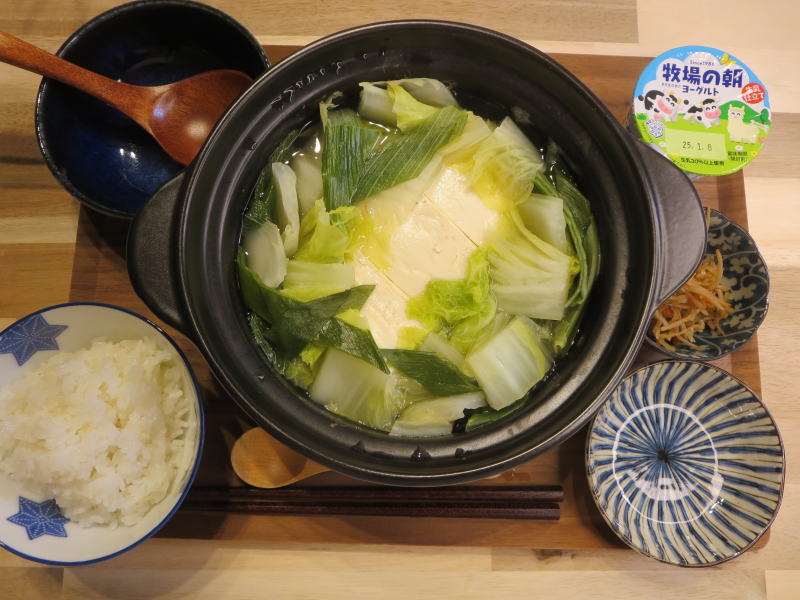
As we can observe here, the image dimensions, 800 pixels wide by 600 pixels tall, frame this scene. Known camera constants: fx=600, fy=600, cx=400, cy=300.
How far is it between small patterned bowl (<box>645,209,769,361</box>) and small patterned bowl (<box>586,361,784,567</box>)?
7 centimetres

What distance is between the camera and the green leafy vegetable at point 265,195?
1882mm

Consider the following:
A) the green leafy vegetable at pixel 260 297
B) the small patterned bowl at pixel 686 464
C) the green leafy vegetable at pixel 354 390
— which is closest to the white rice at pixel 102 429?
the green leafy vegetable at pixel 260 297

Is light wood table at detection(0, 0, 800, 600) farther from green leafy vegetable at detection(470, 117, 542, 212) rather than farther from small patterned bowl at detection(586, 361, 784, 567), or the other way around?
green leafy vegetable at detection(470, 117, 542, 212)

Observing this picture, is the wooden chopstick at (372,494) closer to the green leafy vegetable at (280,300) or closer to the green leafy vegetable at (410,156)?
the green leafy vegetable at (280,300)

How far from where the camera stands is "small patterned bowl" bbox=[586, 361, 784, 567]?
2.02 m

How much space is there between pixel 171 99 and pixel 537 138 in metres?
1.33

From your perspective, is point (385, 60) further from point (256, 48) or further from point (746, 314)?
point (746, 314)

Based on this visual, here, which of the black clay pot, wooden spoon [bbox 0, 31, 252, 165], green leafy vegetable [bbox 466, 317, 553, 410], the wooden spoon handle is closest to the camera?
the black clay pot

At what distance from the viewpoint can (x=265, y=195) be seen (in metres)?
1.91

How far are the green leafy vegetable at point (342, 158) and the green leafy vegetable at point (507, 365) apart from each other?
0.63 meters

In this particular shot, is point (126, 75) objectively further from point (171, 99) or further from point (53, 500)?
point (53, 500)

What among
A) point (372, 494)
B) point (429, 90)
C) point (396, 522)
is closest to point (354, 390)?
point (372, 494)

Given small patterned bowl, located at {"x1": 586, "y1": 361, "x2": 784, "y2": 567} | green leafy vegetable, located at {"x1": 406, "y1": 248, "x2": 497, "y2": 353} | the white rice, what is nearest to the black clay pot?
green leafy vegetable, located at {"x1": 406, "y1": 248, "x2": 497, "y2": 353}

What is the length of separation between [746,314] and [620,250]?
0.80 metres
